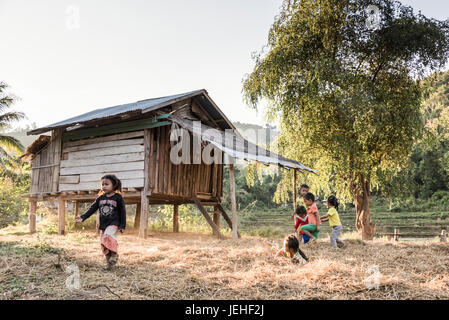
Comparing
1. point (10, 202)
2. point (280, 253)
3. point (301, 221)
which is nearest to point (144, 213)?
point (301, 221)

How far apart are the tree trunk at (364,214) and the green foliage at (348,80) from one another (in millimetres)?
890

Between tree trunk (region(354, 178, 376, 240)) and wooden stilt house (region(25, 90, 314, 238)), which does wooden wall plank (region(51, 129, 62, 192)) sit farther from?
tree trunk (region(354, 178, 376, 240))

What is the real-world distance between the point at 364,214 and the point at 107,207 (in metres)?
10.6

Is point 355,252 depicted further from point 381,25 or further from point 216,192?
point 381,25

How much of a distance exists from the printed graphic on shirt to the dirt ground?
90 cm

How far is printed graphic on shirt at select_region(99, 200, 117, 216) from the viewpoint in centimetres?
581

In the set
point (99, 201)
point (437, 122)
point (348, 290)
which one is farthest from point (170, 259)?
point (437, 122)


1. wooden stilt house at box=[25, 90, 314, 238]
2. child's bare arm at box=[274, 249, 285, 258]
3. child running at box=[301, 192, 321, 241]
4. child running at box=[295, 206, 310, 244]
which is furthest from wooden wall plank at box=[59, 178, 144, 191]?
child's bare arm at box=[274, 249, 285, 258]

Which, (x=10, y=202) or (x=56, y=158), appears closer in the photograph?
(x=56, y=158)

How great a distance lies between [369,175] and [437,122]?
29789mm

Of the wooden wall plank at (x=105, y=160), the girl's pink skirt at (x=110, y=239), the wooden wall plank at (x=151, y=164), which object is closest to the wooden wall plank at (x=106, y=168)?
the wooden wall plank at (x=105, y=160)

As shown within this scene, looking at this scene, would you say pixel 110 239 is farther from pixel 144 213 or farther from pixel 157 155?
pixel 157 155

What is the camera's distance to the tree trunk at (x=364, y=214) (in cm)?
1341

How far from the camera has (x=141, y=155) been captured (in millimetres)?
10781
